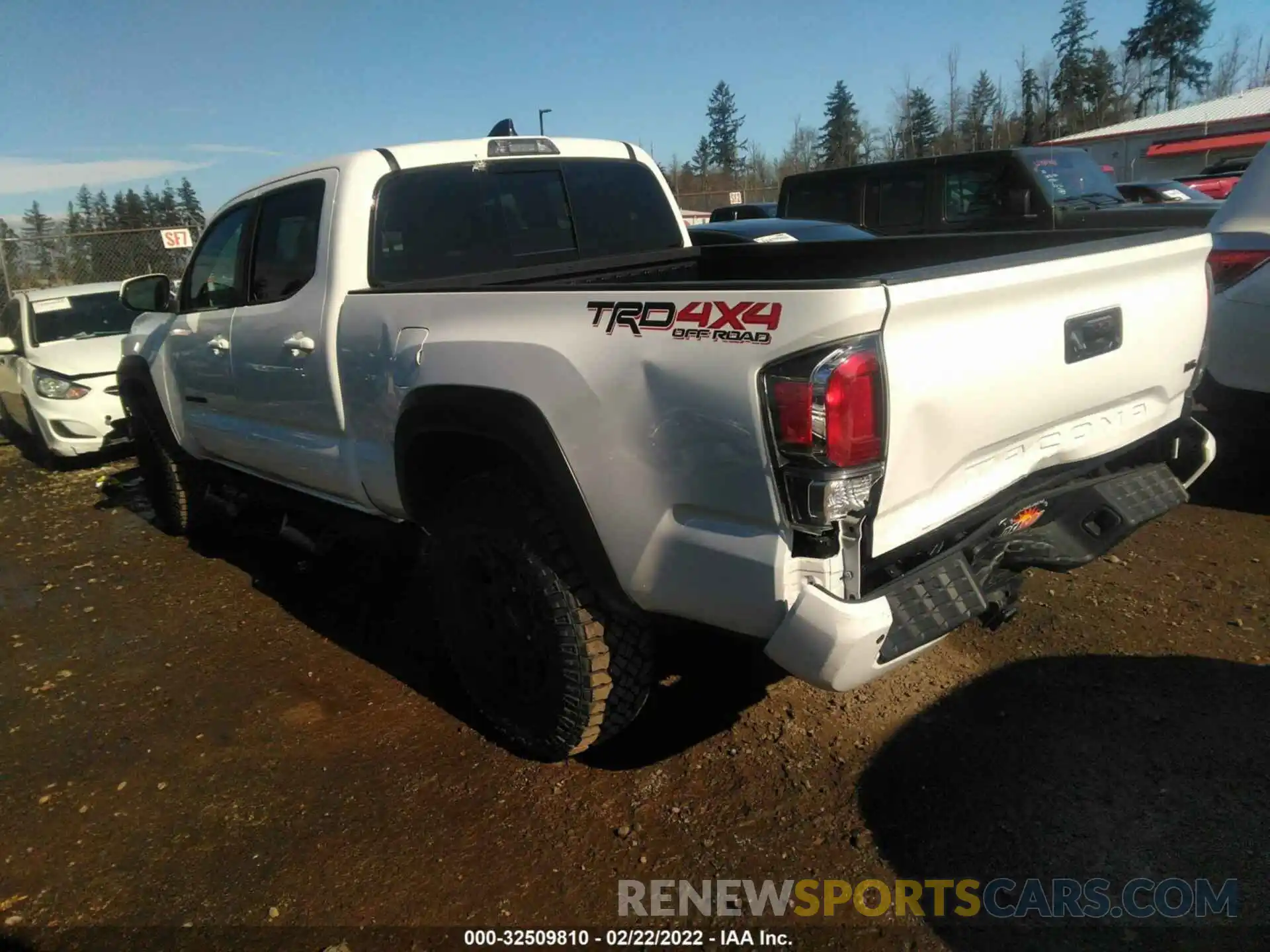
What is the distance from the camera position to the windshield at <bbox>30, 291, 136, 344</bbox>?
349 inches

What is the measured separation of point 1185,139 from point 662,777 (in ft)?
144

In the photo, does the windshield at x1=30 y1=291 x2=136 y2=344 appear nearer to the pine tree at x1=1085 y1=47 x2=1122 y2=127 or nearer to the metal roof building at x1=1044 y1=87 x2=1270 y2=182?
the metal roof building at x1=1044 y1=87 x2=1270 y2=182

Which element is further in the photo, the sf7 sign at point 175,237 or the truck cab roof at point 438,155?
the sf7 sign at point 175,237

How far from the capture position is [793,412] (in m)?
2.07

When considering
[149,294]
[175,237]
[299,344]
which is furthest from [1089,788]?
[175,237]

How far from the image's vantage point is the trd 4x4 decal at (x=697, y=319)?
82.7 inches

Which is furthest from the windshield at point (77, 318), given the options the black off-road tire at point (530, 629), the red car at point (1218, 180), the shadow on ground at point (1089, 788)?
the red car at point (1218, 180)

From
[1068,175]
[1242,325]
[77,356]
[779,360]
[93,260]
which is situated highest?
[93,260]

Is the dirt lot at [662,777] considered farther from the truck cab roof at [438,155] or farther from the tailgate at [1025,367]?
the truck cab roof at [438,155]

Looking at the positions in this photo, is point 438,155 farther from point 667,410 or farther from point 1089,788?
point 1089,788

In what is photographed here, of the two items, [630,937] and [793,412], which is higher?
[793,412]

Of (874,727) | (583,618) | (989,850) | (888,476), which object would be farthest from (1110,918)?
(583,618)

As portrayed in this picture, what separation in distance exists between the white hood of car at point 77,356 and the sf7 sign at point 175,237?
21.1 feet

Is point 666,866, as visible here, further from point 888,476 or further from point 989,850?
point 888,476
